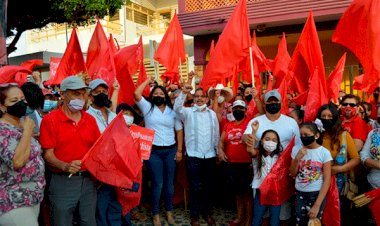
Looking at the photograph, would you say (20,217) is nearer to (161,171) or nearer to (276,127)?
(161,171)

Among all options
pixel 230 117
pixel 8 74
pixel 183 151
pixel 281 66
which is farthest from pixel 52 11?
pixel 230 117

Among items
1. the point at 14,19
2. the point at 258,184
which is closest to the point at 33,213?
the point at 258,184

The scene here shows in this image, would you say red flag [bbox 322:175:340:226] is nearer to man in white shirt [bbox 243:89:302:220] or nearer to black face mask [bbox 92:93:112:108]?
man in white shirt [bbox 243:89:302:220]

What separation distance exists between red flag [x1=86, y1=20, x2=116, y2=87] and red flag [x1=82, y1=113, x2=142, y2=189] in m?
1.33

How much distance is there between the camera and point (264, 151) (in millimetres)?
4355

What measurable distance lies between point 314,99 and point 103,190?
107 inches

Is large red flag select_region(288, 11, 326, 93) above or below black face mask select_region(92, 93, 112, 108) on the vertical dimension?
above

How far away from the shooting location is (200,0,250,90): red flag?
5340mm

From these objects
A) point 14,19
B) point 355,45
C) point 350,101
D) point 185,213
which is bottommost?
point 185,213

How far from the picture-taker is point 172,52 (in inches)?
301

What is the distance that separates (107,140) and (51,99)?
2.87m

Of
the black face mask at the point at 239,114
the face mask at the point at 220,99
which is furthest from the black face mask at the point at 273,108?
the face mask at the point at 220,99

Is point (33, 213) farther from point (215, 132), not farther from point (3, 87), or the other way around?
point (215, 132)

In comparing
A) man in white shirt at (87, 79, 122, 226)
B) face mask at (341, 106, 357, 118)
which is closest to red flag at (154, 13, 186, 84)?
man in white shirt at (87, 79, 122, 226)
